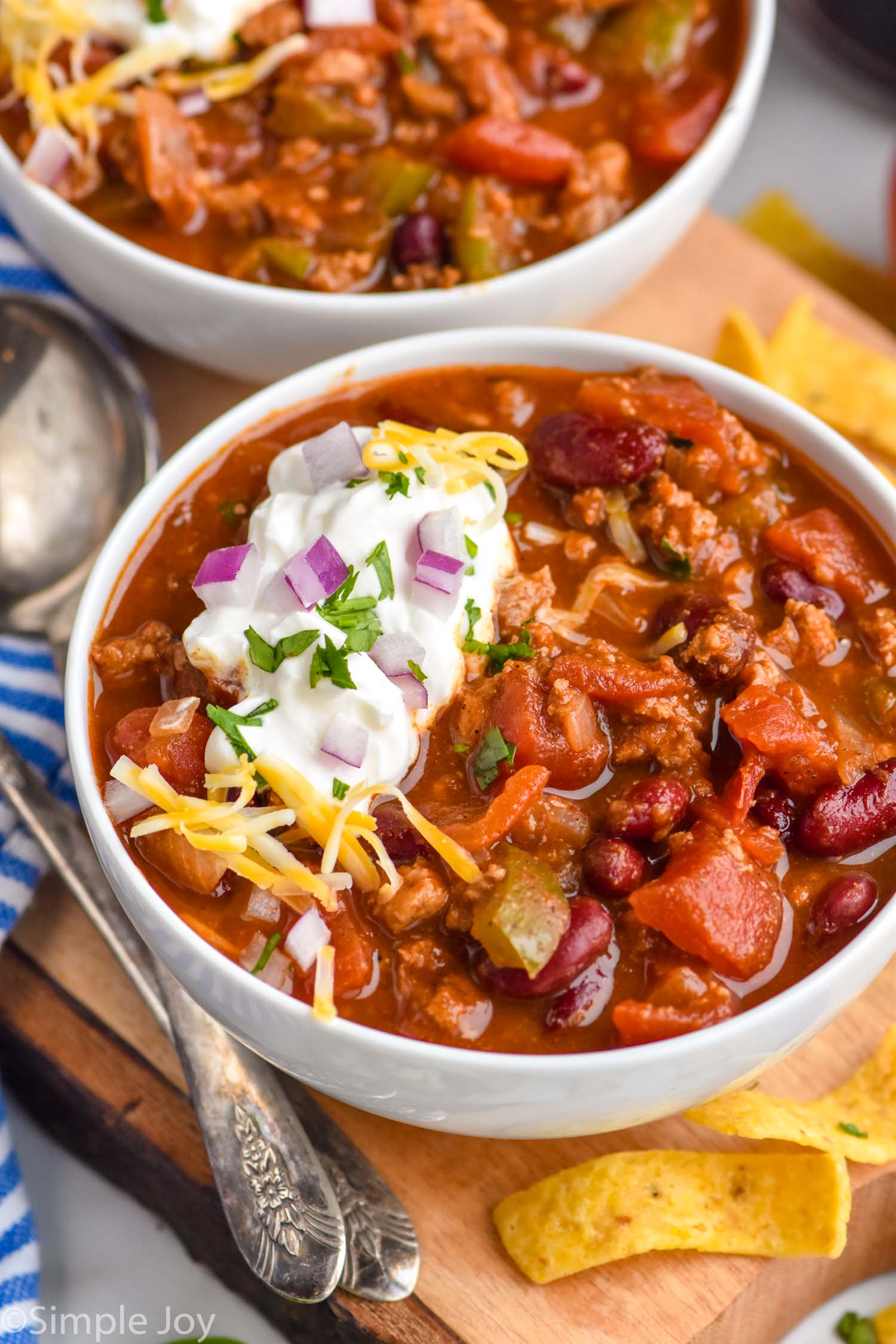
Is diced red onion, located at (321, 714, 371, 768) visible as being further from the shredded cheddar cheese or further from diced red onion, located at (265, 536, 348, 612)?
the shredded cheddar cheese

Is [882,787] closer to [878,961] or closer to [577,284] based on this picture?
[878,961]

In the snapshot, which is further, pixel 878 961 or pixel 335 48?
pixel 335 48

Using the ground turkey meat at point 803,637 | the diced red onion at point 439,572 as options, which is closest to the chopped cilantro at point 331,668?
the diced red onion at point 439,572

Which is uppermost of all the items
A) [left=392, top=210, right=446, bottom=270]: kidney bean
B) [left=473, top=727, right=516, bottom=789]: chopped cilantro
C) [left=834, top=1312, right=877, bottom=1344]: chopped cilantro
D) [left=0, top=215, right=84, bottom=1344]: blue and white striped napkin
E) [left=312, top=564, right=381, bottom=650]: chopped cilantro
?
[left=392, top=210, right=446, bottom=270]: kidney bean

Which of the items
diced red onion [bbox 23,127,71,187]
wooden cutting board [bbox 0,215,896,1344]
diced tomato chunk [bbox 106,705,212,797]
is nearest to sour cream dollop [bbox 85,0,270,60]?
diced red onion [bbox 23,127,71,187]

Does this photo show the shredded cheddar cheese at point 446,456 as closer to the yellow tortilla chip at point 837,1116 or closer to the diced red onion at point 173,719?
the diced red onion at point 173,719

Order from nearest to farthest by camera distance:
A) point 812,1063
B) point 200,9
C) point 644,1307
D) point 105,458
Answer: point 644,1307 → point 812,1063 → point 200,9 → point 105,458

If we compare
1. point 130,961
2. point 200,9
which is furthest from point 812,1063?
point 200,9
